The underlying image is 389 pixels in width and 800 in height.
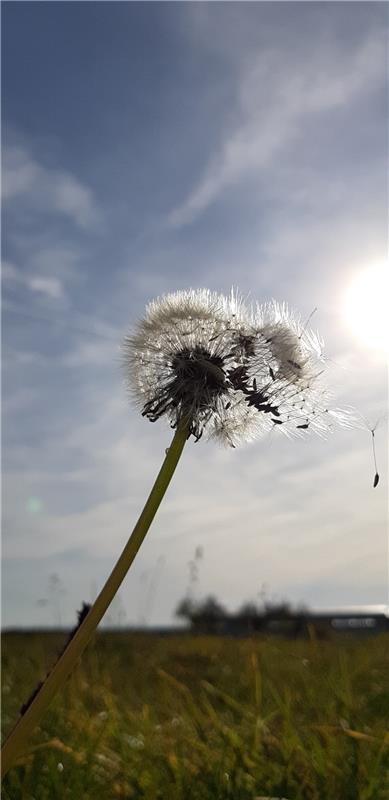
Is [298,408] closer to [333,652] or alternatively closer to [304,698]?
[304,698]

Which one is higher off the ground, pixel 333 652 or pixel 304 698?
pixel 333 652

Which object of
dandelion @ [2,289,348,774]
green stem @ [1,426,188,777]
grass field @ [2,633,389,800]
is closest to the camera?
green stem @ [1,426,188,777]

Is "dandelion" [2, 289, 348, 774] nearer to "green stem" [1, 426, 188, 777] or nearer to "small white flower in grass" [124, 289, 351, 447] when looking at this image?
"small white flower in grass" [124, 289, 351, 447]

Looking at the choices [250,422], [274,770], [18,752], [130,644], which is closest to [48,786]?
[274,770]

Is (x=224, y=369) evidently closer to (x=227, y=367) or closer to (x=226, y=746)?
(x=227, y=367)

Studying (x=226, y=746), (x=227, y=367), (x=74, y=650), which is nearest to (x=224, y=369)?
(x=227, y=367)

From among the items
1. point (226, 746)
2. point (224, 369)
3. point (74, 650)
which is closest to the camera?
point (74, 650)

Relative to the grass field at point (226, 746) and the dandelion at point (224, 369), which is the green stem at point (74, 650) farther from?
the grass field at point (226, 746)

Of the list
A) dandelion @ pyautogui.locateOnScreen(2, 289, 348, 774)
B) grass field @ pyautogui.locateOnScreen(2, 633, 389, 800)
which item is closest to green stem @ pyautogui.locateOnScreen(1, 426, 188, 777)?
dandelion @ pyautogui.locateOnScreen(2, 289, 348, 774)

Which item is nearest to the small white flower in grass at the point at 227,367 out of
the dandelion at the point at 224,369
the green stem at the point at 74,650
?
the dandelion at the point at 224,369
